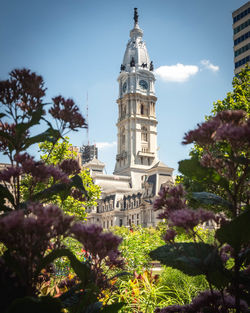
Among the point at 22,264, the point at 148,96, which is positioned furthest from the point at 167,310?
the point at 148,96

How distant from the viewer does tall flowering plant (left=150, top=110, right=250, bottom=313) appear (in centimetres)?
313

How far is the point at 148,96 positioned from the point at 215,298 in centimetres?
13505

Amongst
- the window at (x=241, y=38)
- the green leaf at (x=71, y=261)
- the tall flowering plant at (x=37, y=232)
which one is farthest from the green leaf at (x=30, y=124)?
the window at (x=241, y=38)

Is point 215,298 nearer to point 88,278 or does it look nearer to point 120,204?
point 88,278

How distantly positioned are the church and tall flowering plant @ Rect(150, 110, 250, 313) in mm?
97357

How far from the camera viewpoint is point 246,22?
63.9 m

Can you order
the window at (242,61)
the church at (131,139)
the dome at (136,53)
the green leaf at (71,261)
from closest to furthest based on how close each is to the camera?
the green leaf at (71,261) < the window at (242,61) < the church at (131,139) < the dome at (136,53)

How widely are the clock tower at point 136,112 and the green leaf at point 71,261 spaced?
11722cm

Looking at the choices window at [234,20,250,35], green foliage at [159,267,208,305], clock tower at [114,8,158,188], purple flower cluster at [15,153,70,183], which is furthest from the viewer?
clock tower at [114,8,158,188]

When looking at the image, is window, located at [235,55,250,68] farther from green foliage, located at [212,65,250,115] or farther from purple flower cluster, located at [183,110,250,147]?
purple flower cluster, located at [183,110,250,147]

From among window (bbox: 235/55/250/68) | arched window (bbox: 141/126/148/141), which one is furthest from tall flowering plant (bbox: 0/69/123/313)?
arched window (bbox: 141/126/148/141)

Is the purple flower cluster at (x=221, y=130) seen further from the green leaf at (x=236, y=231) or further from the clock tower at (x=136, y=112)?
the clock tower at (x=136, y=112)

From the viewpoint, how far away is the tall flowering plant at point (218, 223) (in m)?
3.13

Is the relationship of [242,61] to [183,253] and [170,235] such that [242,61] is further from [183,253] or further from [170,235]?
[170,235]
